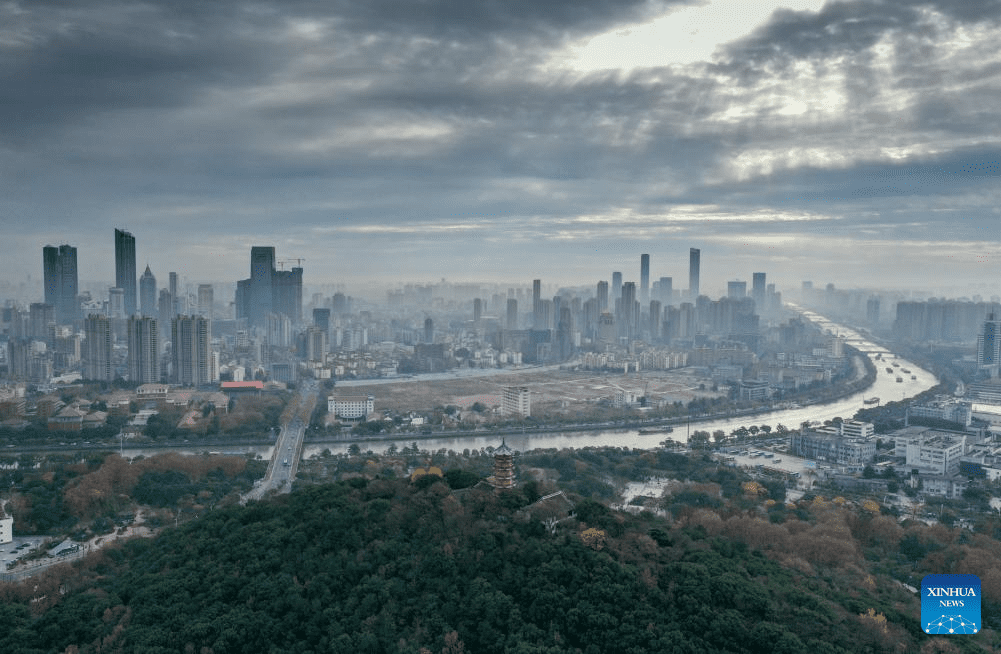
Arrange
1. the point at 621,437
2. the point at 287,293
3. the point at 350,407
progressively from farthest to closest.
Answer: the point at 287,293 → the point at 350,407 → the point at 621,437

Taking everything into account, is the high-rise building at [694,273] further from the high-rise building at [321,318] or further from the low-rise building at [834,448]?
the low-rise building at [834,448]

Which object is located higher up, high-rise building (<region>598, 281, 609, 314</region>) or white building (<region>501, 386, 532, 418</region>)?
high-rise building (<region>598, 281, 609, 314</region>)

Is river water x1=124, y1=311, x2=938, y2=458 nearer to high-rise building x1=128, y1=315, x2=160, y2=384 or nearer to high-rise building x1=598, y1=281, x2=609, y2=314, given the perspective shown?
high-rise building x1=128, y1=315, x2=160, y2=384

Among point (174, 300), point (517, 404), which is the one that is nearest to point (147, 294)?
point (174, 300)

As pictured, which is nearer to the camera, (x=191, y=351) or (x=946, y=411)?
(x=946, y=411)

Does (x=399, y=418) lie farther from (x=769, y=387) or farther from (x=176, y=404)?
(x=769, y=387)

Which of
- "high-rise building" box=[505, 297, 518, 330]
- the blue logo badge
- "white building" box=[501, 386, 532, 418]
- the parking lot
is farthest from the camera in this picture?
"high-rise building" box=[505, 297, 518, 330]

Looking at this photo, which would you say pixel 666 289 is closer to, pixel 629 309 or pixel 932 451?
pixel 629 309

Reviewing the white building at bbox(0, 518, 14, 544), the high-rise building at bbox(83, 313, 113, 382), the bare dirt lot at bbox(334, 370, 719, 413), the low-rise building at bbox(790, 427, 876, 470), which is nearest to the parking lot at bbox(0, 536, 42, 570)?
the white building at bbox(0, 518, 14, 544)
